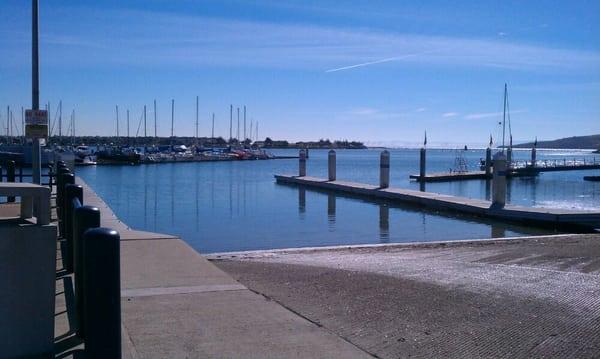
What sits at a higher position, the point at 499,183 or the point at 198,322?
the point at 499,183

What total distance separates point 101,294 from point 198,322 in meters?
2.21

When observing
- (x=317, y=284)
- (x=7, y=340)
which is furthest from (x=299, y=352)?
(x=317, y=284)

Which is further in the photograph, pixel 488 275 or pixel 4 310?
pixel 488 275

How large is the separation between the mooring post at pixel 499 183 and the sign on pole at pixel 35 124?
1305cm

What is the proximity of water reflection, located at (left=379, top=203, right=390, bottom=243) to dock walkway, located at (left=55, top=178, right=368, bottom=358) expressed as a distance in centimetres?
768

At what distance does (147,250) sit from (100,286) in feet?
22.1

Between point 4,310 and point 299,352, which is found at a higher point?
point 4,310

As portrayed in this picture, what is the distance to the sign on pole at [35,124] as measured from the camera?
50.3 ft

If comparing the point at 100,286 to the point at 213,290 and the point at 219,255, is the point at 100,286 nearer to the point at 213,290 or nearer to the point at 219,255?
the point at 213,290

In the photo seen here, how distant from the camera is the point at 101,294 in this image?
15.9 feet

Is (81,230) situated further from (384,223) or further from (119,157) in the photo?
(119,157)

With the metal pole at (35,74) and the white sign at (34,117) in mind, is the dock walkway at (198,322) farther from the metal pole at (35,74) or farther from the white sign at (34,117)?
the metal pole at (35,74)

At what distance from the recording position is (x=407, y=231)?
1814 centimetres

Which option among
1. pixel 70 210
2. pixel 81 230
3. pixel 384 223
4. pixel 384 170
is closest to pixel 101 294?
pixel 81 230
